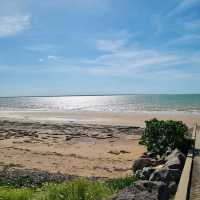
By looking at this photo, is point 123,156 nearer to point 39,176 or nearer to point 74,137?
point 39,176

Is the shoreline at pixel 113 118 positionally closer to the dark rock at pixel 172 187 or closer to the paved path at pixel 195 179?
the paved path at pixel 195 179

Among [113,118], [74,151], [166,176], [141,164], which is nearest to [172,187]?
[166,176]

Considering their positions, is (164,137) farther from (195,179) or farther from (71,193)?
(71,193)

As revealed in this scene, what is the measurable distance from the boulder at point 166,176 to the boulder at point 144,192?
1.25 meters

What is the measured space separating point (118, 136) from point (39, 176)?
12.1 meters

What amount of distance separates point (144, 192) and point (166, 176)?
84.2 inches

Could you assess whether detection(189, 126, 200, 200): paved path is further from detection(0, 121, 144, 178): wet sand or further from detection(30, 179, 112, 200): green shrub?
detection(0, 121, 144, 178): wet sand

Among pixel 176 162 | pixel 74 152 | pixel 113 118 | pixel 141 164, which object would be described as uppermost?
pixel 176 162

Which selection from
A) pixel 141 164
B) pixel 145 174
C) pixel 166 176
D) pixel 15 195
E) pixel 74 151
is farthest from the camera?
pixel 74 151

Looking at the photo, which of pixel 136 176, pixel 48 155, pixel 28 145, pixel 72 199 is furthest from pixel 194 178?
pixel 28 145

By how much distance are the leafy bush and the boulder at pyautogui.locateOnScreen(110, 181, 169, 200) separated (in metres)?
6.13

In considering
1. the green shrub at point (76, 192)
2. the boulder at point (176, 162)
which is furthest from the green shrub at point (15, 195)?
the boulder at point (176, 162)

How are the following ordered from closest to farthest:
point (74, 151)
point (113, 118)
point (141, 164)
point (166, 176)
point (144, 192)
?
point (144, 192), point (166, 176), point (141, 164), point (74, 151), point (113, 118)

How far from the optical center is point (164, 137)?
12.8 m
